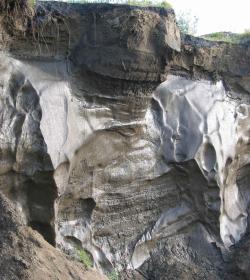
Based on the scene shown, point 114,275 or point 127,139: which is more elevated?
point 127,139

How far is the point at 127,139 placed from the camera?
7434mm

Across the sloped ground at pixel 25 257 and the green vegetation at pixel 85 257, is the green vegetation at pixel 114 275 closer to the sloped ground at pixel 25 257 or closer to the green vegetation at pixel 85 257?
the green vegetation at pixel 85 257

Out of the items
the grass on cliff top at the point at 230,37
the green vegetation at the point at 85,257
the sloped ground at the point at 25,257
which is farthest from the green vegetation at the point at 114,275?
the grass on cliff top at the point at 230,37

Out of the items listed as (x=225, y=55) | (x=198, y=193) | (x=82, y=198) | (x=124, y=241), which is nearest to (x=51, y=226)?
(x=82, y=198)

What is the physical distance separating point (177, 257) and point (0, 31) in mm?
3733

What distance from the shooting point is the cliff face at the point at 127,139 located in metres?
6.25

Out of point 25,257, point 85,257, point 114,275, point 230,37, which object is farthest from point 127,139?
point 230,37

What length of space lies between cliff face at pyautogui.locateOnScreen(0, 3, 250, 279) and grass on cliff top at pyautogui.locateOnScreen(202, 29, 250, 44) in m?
0.27

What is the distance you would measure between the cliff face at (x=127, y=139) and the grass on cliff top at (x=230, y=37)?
0.27 meters

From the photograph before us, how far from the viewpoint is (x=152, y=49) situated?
696 cm

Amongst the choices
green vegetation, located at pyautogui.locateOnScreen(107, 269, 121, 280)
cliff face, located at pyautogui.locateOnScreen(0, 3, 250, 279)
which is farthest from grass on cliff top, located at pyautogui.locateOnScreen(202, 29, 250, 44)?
green vegetation, located at pyautogui.locateOnScreen(107, 269, 121, 280)

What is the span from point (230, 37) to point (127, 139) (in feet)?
10.9

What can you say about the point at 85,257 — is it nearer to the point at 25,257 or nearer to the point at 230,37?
the point at 25,257

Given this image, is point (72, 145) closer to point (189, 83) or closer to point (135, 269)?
point (135, 269)
